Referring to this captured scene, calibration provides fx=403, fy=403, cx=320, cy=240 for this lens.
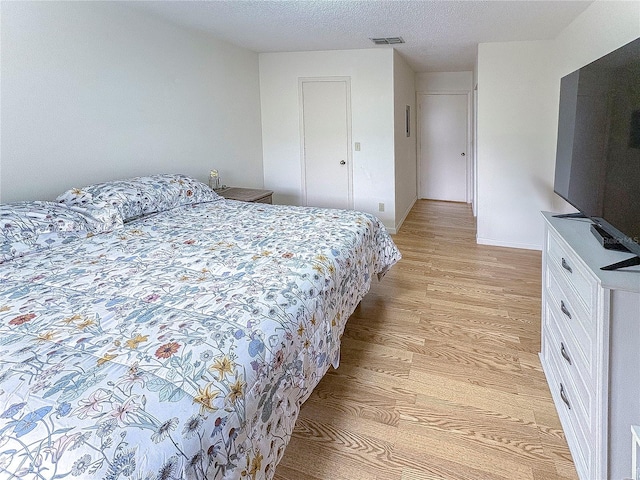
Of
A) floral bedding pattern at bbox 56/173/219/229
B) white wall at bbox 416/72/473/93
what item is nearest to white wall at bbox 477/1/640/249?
white wall at bbox 416/72/473/93

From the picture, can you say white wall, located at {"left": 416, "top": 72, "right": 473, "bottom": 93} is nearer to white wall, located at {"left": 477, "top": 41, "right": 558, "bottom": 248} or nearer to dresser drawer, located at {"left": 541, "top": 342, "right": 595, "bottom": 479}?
white wall, located at {"left": 477, "top": 41, "right": 558, "bottom": 248}

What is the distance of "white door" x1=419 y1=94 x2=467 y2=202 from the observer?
265 inches

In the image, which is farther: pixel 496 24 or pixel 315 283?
pixel 496 24

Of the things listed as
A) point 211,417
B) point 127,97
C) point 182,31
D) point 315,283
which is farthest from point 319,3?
point 211,417

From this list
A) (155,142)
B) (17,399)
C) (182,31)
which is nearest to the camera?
(17,399)

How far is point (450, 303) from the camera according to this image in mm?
3002

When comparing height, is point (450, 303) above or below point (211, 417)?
below

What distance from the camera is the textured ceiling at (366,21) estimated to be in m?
2.96

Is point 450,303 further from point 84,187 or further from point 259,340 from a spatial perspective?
point 84,187

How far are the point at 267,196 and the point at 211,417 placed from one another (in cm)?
329

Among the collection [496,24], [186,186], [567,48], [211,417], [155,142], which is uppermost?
[496,24]

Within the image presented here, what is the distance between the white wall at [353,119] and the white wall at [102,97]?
817mm

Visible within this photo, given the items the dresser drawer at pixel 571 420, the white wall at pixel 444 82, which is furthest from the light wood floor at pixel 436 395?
the white wall at pixel 444 82

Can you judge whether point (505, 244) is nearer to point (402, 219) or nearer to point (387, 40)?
point (402, 219)
